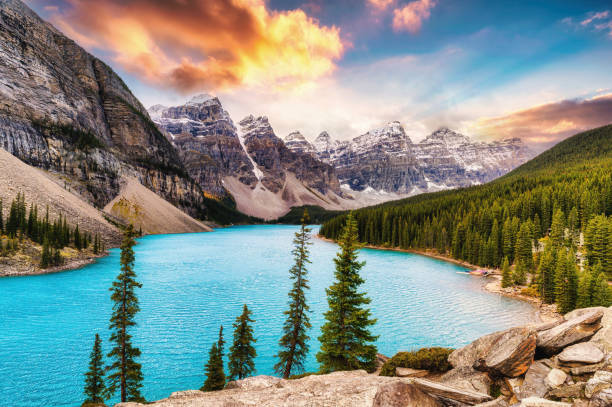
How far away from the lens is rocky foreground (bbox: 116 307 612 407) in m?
7.47

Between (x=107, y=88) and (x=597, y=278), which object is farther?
(x=107, y=88)

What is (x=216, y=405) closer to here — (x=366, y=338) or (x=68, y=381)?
(x=366, y=338)

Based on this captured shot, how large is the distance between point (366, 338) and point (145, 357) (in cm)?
1763

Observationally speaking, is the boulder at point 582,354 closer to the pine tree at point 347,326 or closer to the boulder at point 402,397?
the boulder at point 402,397

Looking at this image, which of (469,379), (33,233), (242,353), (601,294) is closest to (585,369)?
(469,379)

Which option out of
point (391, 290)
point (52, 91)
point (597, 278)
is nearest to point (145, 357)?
point (391, 290)

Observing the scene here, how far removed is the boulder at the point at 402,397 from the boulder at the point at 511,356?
3882mm

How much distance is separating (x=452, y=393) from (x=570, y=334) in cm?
581

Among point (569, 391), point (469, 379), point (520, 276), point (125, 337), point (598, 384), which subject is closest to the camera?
point (598, 384)

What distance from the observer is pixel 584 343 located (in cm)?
916

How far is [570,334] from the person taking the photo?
32.3ft

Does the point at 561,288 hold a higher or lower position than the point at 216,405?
lower

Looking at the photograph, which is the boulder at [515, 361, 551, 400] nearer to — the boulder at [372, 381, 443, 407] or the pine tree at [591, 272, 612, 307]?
the boulder at [372, 381, 443, 407]

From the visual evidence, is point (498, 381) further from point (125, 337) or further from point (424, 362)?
point (125, 337)
